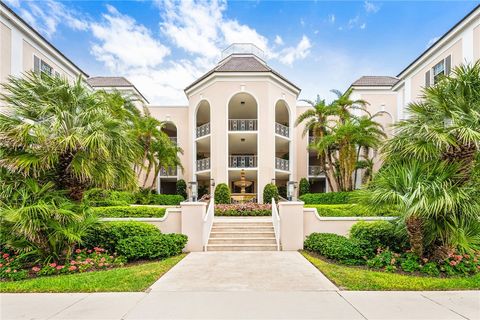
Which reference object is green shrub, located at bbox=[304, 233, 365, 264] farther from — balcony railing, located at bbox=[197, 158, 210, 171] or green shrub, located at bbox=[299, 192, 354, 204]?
balcony railing, located at bbox=[197, 158, 210, 171]

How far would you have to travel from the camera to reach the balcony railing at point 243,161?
1952 cm

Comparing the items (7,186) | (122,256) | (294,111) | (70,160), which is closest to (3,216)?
(7,186)

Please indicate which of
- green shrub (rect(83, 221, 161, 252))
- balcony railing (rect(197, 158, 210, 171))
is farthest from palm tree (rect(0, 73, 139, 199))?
balcony railing (rect(197, 158, 210, 171))

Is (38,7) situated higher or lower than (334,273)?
higher

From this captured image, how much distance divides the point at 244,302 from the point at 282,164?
1566cm

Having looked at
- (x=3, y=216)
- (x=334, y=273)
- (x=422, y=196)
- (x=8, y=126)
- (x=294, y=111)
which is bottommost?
(x=334, y=273)

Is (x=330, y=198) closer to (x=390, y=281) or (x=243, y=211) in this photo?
(x=243, y=211)

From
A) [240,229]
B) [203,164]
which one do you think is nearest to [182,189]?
[203,164]

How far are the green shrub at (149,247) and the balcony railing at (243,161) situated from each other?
467 inches

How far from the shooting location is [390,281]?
5188 millimetres

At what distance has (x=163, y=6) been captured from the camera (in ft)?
36.1

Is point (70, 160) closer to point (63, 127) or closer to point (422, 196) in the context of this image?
point (63, 127)

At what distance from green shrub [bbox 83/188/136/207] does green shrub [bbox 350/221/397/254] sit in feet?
24.6

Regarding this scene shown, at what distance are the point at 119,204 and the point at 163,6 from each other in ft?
33.2
